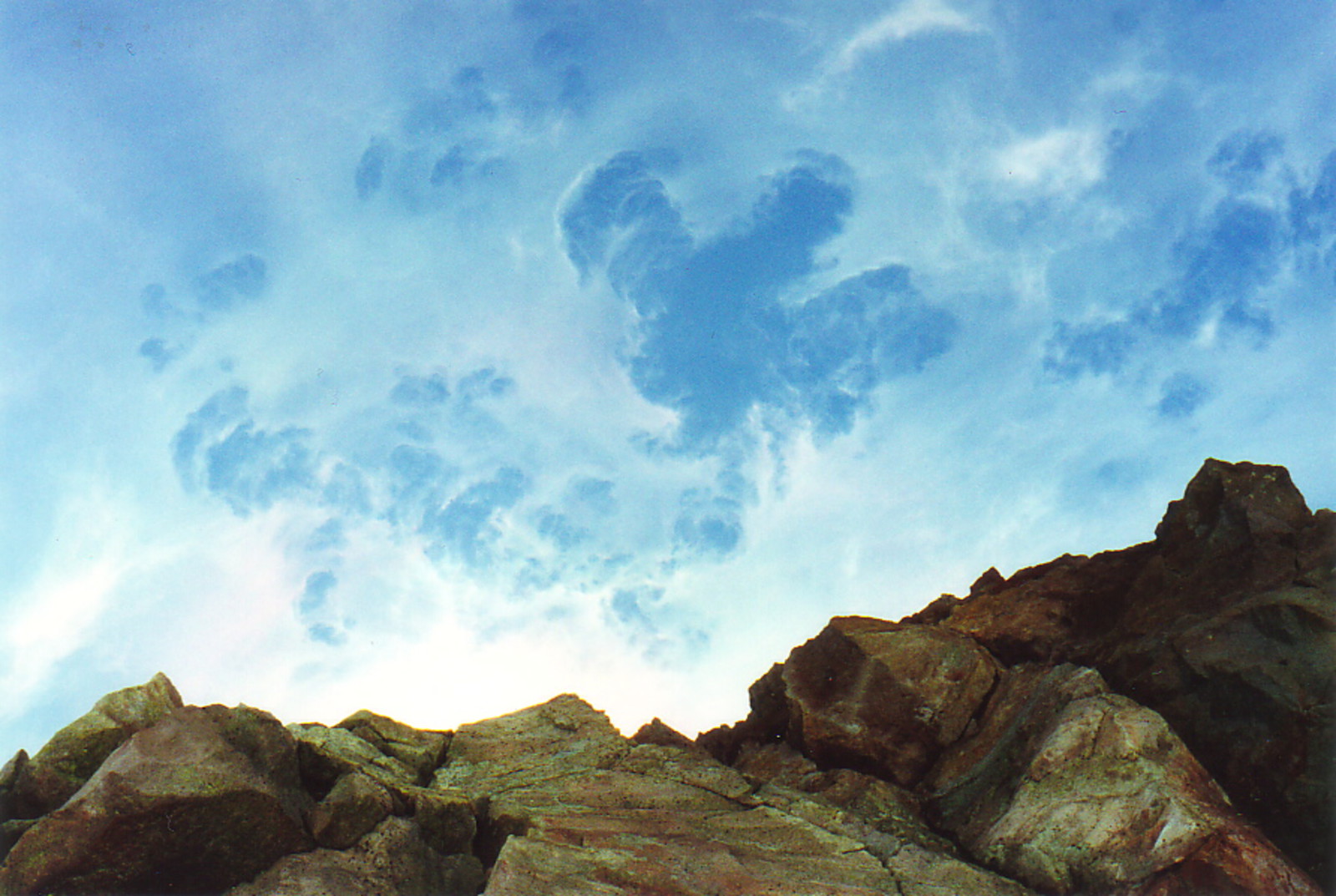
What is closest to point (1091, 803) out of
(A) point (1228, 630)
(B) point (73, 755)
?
(A) point (1228, 630)

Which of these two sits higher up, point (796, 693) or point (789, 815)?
point (796, 693)

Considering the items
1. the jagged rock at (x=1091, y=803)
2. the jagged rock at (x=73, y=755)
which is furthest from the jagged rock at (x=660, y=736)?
the jagged rock at (x=73, y=755)

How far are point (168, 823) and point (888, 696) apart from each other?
1370 centimetres

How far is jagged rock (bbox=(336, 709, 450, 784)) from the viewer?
59.2 feet

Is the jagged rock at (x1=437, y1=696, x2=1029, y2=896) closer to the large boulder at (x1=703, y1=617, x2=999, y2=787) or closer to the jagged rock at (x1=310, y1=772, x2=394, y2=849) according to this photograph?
the large boulder at (x1=703, y1=617, x2=999, y2=787)

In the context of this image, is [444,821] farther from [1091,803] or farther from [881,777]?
[1091,803]

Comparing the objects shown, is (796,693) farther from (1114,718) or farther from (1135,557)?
(1135,557)

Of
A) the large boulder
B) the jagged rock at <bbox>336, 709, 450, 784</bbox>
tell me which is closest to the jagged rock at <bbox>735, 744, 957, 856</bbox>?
the large boulder

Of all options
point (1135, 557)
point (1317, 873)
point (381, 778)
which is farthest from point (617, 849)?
point (1135, 557)

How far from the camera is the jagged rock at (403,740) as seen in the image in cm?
1805

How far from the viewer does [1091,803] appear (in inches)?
520

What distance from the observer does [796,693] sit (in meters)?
19.0

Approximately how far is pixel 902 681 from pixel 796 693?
98.0 inches

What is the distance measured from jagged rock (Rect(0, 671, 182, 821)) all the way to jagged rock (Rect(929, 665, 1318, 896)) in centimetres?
1473
